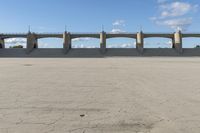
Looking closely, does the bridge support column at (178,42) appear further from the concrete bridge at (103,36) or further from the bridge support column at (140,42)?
the bridge support column at (140,42)

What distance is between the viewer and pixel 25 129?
4.52m

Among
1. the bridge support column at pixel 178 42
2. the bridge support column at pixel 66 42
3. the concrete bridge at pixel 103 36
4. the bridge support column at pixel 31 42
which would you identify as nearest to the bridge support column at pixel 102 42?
the concrete bridge at pixel 103 36

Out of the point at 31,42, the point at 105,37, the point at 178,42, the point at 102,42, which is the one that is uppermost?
the point at 105,37

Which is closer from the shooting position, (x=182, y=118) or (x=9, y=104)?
(x=182, y=118)

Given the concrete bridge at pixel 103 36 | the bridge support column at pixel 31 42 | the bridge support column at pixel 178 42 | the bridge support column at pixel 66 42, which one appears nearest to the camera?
the bridge support column at pixel 178 42

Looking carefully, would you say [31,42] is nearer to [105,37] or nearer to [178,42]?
[105,37]

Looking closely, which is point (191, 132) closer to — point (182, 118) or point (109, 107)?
point (182, 118)

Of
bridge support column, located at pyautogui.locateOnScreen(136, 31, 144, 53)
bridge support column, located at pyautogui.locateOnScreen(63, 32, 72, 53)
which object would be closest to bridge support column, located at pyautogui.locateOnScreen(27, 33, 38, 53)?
bridge support column, located at pyautogui.locateOnScreen(63, 32, 72, 53)

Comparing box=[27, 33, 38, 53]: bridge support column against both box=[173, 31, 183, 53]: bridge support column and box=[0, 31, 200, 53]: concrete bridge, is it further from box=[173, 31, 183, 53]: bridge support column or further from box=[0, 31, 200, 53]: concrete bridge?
box=[173, 31, 183, 53]: bridge support column

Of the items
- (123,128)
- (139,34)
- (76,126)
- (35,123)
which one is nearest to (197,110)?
(123,128)

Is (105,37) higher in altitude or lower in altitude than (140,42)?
higher

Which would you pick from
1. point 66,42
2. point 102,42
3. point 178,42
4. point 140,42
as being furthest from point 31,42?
point 178,42

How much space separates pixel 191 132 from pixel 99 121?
1.66m

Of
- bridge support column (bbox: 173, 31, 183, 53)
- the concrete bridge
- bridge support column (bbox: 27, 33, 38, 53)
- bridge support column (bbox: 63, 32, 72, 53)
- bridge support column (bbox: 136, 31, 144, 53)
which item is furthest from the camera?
bridge support column (bbox: 27, 33, 38, 53)
